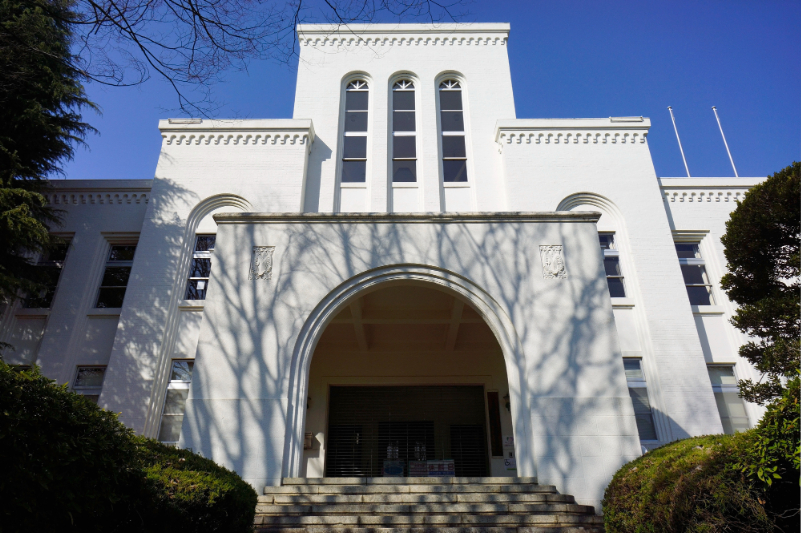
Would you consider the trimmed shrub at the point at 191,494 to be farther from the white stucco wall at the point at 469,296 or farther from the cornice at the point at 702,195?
the cornice at the point at 702,195

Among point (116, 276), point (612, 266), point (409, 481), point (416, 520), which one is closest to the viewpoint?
point (416, 520)

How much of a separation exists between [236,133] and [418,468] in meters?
10.3

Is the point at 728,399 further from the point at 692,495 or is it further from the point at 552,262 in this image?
the point at 692,495

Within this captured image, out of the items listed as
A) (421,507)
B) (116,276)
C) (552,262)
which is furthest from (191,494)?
(116,276)

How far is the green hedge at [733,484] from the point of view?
13.3ft

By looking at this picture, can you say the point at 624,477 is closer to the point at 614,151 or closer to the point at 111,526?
the point at 111,526

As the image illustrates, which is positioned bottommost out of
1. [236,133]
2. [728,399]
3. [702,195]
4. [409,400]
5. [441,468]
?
[441,468]

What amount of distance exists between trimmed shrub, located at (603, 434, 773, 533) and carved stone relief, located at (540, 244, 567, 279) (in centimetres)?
368

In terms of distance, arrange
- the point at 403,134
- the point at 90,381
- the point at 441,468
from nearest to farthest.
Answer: the point at 90,381 → the point at 441,468 → the point at 403,134

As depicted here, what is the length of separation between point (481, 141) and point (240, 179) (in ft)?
22.8

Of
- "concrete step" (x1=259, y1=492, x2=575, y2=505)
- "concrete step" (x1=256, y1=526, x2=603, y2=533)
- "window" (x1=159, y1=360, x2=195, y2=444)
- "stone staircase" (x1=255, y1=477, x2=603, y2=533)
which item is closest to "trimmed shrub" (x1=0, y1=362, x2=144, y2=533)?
"concrete step" (x1=256, y1=526, x2=603, y2=533)

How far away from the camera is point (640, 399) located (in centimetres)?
1141

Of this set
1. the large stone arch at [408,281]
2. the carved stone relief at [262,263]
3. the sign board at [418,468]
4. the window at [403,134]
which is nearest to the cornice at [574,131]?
the window at [403,134]

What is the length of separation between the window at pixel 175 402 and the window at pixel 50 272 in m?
3.84
